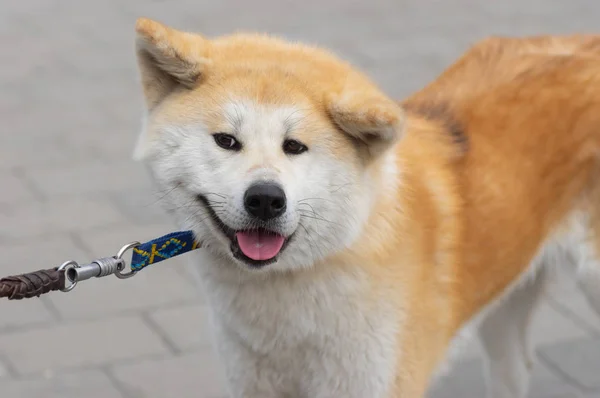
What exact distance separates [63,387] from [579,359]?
2324 millimetres

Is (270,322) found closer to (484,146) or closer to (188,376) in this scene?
(484,146)

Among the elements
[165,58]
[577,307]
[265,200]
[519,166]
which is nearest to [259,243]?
[265,200]

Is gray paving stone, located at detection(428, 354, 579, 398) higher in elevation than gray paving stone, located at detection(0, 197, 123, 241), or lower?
higher

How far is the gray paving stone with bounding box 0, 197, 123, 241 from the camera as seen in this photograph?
18.0ft

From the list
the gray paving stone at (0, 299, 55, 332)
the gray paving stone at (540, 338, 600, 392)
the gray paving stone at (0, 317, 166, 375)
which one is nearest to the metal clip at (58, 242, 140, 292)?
the gray paving stone at (0, 317, 166, 375)

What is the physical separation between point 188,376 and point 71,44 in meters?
4.53

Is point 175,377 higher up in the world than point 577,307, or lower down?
lower down

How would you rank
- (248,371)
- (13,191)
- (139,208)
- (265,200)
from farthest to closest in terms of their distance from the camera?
1. (13,191)
2. (139,208)
3. (248,371)
4. (265,200)

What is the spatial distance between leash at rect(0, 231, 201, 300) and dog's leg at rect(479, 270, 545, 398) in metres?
1.72

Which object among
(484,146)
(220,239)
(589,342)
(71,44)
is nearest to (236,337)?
(220,239)

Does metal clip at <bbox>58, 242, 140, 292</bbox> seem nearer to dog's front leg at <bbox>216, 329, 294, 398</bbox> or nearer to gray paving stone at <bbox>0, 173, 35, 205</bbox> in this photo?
dog's front leg at <bbox>216, 329, 294, 398</bbox>

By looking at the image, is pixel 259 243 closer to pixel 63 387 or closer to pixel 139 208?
pixel 63 387

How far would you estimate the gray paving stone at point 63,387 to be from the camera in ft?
14.0

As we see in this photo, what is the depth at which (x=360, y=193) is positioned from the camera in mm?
2852
